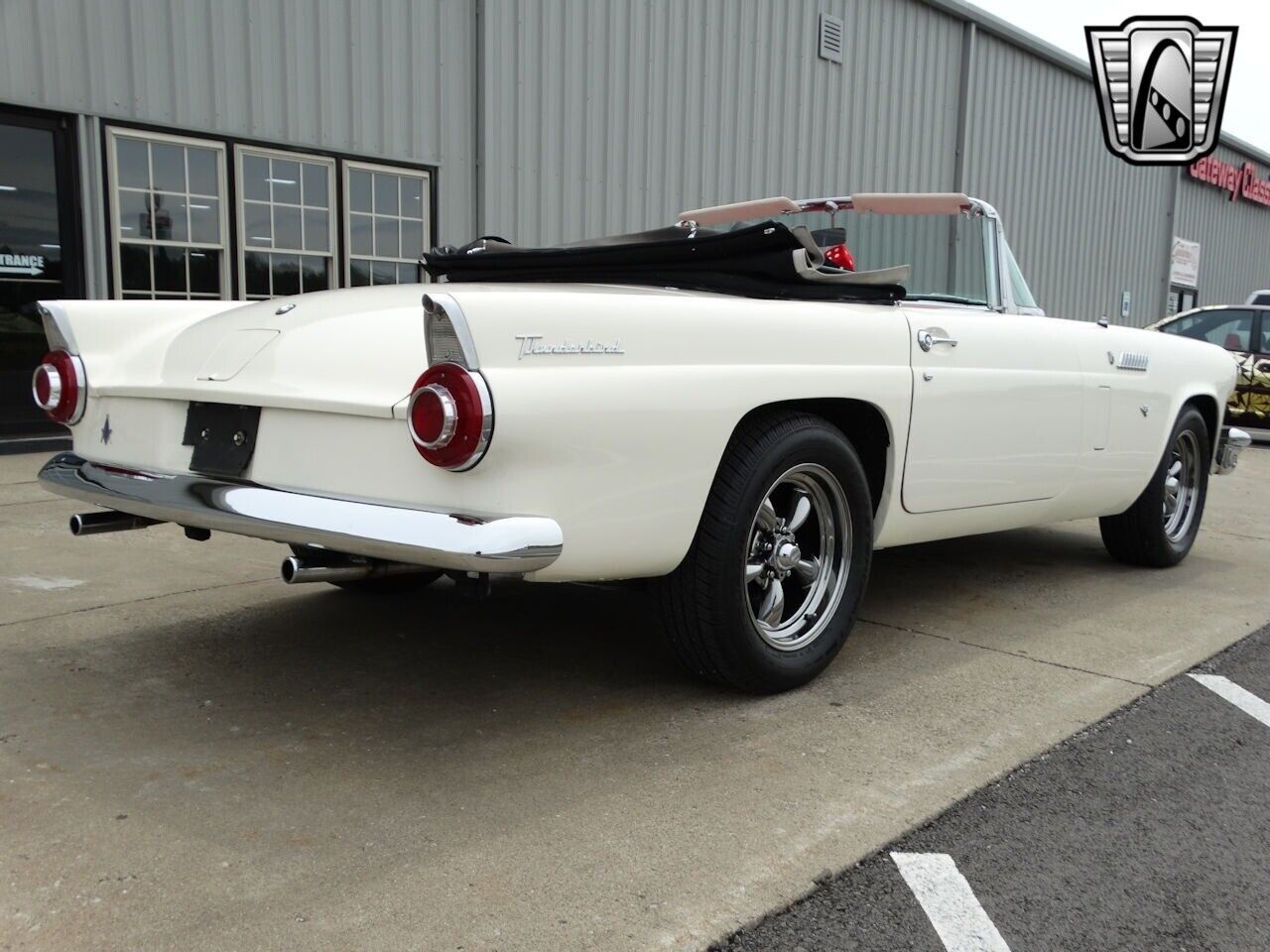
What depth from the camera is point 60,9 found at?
7.75m

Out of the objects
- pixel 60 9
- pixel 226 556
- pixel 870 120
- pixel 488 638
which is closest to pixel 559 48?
pixel 60 9

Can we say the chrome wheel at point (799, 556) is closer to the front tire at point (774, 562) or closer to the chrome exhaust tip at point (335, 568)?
the front tire at point (774, 562)

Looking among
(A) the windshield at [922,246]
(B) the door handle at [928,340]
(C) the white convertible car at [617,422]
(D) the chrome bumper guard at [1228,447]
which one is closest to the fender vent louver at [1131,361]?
(C) the white convertible car at [617,422]

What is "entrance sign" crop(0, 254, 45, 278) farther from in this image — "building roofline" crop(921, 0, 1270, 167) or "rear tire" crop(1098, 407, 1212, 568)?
"building roofline" crop(921, 0, 1270, 167)

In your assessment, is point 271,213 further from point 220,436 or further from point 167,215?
point 220,436

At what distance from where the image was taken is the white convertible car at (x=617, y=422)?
2.47 meters

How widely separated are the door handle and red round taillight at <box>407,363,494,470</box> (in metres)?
1.69

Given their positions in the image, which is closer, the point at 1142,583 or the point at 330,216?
the point at 1142,583

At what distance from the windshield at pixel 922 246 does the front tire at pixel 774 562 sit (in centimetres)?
129

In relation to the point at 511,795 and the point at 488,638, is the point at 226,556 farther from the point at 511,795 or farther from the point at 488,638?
the point at 511,795

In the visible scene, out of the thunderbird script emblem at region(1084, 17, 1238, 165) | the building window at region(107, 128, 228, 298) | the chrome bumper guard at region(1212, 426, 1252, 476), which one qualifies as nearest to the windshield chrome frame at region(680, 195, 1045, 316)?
the chrome bumper guard at region(1212, 426, 1252, 476)

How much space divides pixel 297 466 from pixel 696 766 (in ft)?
3.97

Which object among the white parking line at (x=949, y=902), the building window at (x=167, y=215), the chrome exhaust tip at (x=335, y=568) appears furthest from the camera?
the building window at (x=167, y=215)

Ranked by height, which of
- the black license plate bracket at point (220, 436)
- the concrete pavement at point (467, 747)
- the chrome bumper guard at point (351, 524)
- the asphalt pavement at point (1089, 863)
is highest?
the black license plate bracket at point (220, 436)
